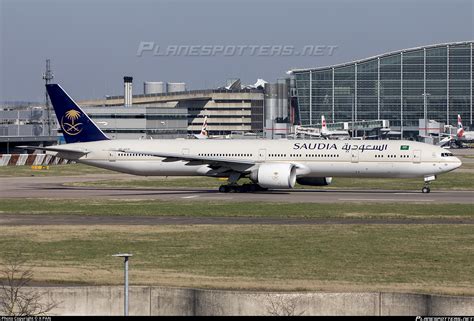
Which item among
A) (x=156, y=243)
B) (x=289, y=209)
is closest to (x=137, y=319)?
(x=156, y=243)

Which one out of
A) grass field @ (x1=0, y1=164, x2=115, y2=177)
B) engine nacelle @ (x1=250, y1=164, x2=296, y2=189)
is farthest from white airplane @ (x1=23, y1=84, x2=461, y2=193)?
grass field @ (x1=0, y1=164, x2=115, y2=177)

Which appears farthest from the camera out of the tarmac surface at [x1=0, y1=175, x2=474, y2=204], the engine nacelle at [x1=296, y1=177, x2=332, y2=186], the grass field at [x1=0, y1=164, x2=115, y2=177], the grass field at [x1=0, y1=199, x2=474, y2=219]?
the grass field at [x1=0, y1=164, x2=115, y2=177]

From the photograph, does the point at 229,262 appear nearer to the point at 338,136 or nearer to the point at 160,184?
the point at 160,184

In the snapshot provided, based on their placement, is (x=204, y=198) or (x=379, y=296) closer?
(x=379, y=296)

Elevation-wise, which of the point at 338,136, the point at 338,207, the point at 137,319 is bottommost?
the point at 137,319

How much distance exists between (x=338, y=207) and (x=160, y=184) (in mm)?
24231

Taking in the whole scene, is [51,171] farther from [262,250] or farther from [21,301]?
[21,301]

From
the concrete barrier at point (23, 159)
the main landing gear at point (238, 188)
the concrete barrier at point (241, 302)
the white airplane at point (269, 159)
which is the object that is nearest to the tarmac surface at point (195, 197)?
the main landing gear at point (238, 188)

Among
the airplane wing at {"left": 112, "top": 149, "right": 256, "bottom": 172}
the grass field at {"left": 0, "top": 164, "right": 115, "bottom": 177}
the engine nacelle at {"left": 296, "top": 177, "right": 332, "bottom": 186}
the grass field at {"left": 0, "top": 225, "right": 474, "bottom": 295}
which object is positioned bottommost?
the grass field at {"left": 0, "top": 225, "right": 474, "bottom": 295}

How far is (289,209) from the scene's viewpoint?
48094 mm

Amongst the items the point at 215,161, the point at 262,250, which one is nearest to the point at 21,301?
the point at 262,250

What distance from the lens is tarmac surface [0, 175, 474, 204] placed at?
54.7 meters

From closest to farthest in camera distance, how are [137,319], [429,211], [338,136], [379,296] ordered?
[137,319]
[379,296]
[429,211]
[338,136]

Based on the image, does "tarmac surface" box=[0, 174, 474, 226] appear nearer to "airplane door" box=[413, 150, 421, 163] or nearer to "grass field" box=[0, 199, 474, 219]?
"grass field" box=[0, 199, 474, 219]
